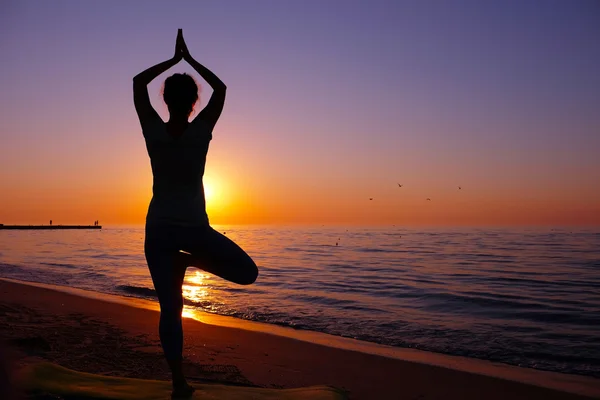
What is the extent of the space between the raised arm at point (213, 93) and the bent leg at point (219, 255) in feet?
2.31

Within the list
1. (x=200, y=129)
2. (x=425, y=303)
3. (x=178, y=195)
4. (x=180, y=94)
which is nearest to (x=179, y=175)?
(x=178, y=195)

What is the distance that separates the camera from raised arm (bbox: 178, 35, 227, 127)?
3080 millimetres

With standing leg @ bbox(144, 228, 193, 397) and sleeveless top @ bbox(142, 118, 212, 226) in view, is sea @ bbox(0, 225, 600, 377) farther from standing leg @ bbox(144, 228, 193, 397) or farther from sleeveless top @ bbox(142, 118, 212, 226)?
sleeveless top @ bbox(142, 118, 212, 226)

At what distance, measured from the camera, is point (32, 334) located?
6391mm

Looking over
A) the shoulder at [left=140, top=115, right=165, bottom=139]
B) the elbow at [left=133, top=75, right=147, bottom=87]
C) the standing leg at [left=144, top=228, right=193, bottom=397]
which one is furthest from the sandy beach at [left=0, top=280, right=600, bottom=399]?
the elbow at [left=133, top=75, right=147, bottom=87]

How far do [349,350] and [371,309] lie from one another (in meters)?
4.47

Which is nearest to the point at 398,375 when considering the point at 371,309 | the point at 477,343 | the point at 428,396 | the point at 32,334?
the point at 428,396

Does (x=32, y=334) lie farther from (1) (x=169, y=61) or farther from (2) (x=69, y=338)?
(1) (x=169, y=61)

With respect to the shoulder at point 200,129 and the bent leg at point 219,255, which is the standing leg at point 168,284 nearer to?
the bent leg at point 219,255

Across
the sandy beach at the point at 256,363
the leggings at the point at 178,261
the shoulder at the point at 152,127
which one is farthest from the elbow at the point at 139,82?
the sandy beach at the point at 256,363

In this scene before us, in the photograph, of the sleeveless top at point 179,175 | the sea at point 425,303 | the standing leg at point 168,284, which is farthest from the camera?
the sea at point 425,303

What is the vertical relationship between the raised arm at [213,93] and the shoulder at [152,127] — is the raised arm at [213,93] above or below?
above

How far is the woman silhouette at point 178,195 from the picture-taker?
2969 mm

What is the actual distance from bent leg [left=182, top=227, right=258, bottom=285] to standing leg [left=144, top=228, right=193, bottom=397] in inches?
5.3
